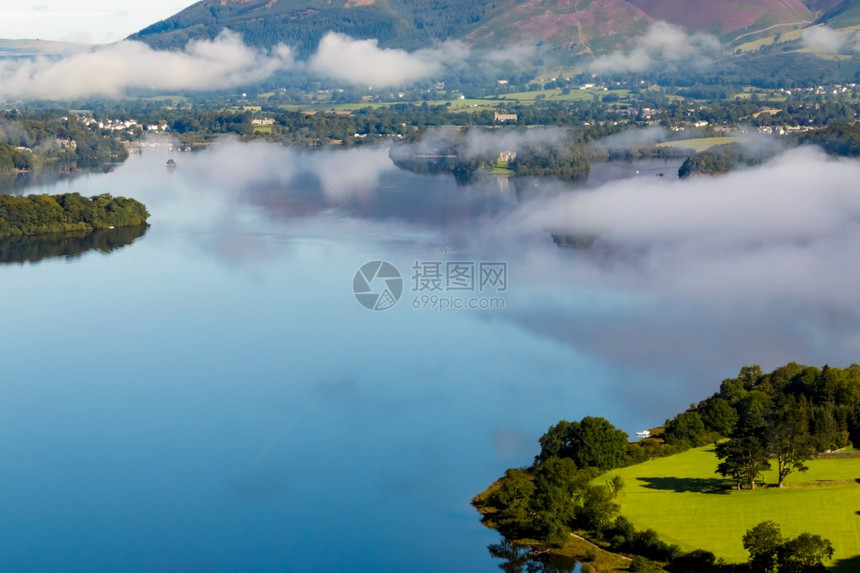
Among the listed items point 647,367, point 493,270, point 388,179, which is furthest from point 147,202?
point 647,367

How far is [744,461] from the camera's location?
9461 millimetres

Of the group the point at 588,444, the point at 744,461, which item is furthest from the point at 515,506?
the point at 744,461

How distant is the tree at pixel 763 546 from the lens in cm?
789

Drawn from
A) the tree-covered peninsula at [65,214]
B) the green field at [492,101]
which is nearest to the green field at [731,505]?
the tree-covered peninsula at [65,214]

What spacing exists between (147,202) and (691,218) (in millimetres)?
10867

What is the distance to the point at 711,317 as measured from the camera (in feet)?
48.0

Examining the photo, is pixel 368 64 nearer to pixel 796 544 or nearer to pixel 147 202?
pixel 147 202

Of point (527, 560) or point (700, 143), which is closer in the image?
point (527, 560)

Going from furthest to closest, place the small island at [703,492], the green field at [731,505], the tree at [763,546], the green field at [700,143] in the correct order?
the green field at [700,143]
the green field at [731,505]
the small island at [703,492]
the tree at [763,546]

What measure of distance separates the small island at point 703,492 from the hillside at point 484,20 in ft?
157
